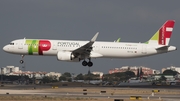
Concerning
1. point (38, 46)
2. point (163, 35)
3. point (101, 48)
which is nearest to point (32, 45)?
point (38, 46)

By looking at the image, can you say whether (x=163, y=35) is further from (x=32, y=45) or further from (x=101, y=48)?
(x=32, y=45)

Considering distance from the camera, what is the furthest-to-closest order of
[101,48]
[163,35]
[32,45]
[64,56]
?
[163,35] → [101,48] → [32,45] → [64,56]

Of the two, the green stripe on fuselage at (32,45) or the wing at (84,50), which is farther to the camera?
the green stripe on fuselage at (32,45)

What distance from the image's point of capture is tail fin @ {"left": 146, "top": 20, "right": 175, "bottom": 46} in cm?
9388

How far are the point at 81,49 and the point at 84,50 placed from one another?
0.91m

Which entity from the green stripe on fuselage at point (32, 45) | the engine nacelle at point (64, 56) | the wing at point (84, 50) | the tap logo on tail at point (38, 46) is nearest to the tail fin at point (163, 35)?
the wing at point (84, 50)

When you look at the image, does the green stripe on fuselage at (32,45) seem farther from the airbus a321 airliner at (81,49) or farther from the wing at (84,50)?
the wing at (84,50)

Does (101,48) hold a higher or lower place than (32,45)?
lower

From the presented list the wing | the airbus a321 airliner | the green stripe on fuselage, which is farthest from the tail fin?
the green stripe on fuselage

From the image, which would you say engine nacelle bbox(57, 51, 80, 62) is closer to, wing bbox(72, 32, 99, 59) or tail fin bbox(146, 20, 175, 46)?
wing bbox(72, 32, 99, 59)

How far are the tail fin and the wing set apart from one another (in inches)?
485

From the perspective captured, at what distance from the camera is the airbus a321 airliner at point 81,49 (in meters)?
89.7

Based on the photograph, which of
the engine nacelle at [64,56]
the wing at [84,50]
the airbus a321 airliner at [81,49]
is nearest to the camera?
the wing at [84,50]

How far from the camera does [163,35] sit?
Result: 9519 centimetres
